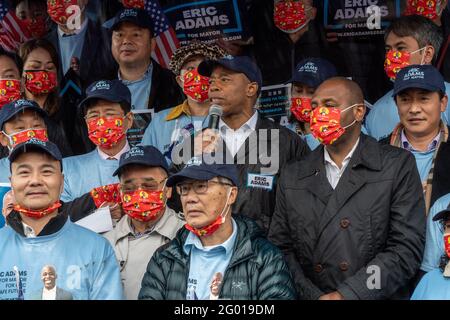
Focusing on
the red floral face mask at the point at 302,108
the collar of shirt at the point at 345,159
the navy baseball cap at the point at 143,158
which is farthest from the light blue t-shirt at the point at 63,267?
the red floral face mask at the point at 302,108

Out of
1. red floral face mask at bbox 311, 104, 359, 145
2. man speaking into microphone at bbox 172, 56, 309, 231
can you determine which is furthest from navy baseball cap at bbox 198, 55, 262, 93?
red floral face mask at bbox 311, 104, 359, 145

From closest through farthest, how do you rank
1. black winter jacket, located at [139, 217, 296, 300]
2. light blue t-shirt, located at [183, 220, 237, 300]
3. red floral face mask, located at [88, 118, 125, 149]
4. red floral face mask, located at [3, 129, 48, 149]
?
black winter jacket, located at [139, 217, 296, 300] < light blue t-shirt, located at [183, 220, 237, 300] < red floral face mask, located at [88, 118, 125, 149] < red floral face mask, located at [3, 129, 48, 149]

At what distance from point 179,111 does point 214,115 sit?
83cm

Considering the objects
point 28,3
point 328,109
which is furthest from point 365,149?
point 28,3

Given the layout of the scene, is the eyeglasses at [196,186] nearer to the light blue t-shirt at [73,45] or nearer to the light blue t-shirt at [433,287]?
the light blue t-shirt at [433,287]

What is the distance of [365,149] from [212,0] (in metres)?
2.43

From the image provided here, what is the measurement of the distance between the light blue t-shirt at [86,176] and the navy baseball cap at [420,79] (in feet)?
6.28

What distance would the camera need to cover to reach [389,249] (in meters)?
6.93

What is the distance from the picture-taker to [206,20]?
30.2 feet

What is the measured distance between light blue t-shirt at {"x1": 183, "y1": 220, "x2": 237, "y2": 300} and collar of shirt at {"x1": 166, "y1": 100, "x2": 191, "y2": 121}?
1.59 metres

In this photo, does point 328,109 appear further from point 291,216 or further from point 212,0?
point 212,0

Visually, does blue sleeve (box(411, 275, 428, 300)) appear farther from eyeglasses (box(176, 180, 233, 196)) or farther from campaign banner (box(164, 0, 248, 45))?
campaign banner (box(164, 0, 248, 45))

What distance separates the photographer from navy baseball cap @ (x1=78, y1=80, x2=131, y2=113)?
26.6 feet

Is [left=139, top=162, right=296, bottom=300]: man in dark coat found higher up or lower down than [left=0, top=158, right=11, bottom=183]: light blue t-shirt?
lower down
